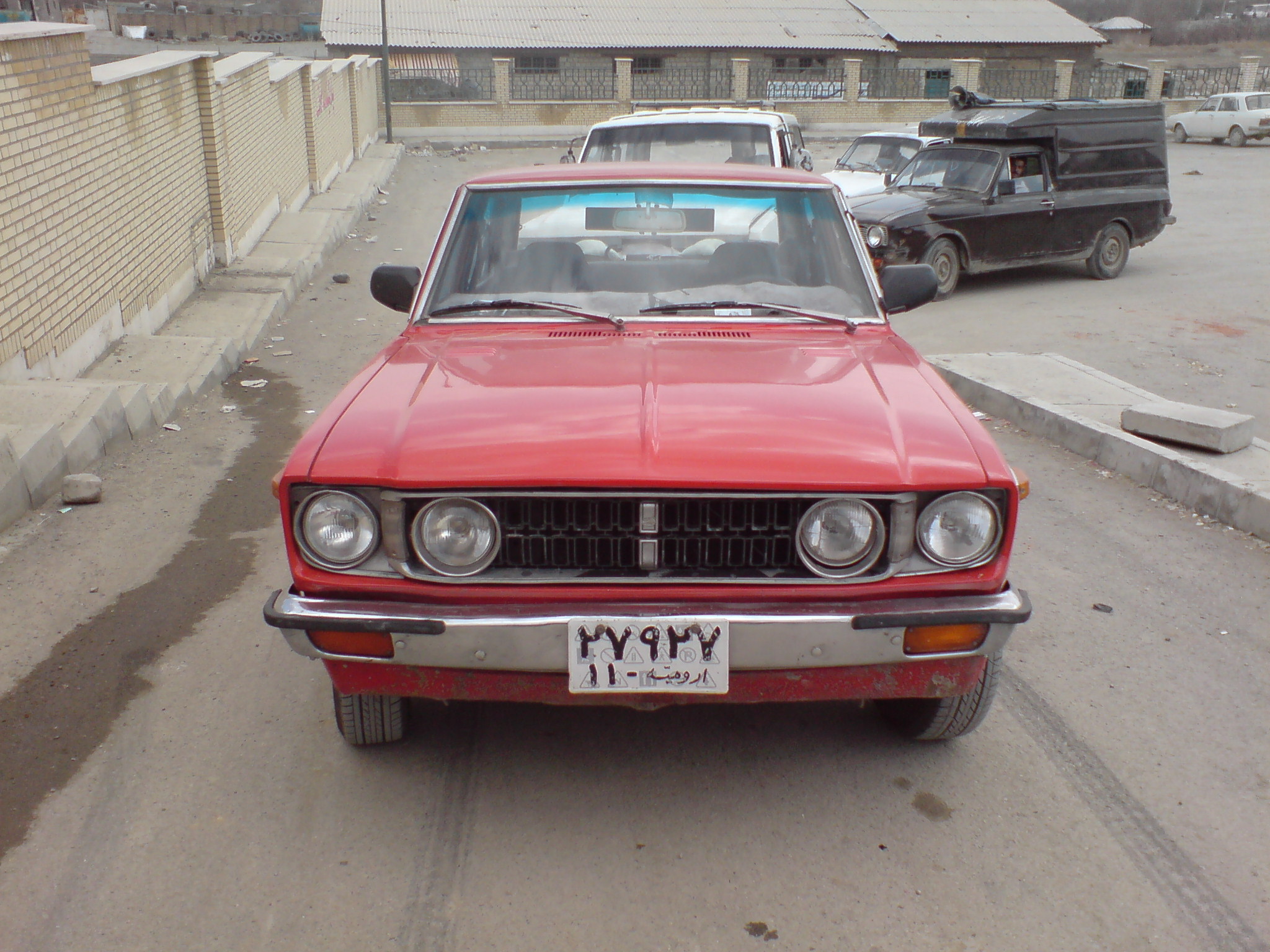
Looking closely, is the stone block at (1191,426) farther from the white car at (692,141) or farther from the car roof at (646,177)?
the white car at (692,141)

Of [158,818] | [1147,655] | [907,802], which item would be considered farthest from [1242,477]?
[158,818]

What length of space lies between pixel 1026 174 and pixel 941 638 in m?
10.6

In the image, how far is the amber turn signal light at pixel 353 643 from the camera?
2.67 meters

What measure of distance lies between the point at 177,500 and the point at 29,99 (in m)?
2.95

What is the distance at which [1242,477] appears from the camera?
17.6ft

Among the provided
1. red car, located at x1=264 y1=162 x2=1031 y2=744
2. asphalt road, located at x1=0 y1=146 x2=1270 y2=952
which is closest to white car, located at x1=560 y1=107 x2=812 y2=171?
asphalt road, located at x1=0 y1=146 x2=1270 y2=952

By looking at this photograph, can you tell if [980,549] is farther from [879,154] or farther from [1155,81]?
[1155,81]

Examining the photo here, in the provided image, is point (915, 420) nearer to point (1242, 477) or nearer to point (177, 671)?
point (177, 671)

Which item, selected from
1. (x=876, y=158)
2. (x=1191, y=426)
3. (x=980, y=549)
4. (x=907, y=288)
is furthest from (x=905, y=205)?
(x=980, y=549)

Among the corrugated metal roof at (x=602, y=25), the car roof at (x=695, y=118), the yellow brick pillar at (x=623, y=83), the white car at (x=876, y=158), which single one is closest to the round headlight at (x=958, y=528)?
the car roof at (x=695, y=118)

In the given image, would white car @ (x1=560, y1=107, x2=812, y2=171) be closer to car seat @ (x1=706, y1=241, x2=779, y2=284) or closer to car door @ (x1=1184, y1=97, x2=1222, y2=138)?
car seat @ (x1=706, y1=241, x2=779, y2=284)

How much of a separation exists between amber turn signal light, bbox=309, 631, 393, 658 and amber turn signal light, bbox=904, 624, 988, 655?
126 centimetres

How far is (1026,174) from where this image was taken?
12.0 m

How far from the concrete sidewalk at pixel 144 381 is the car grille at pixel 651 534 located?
3483 millimetres
